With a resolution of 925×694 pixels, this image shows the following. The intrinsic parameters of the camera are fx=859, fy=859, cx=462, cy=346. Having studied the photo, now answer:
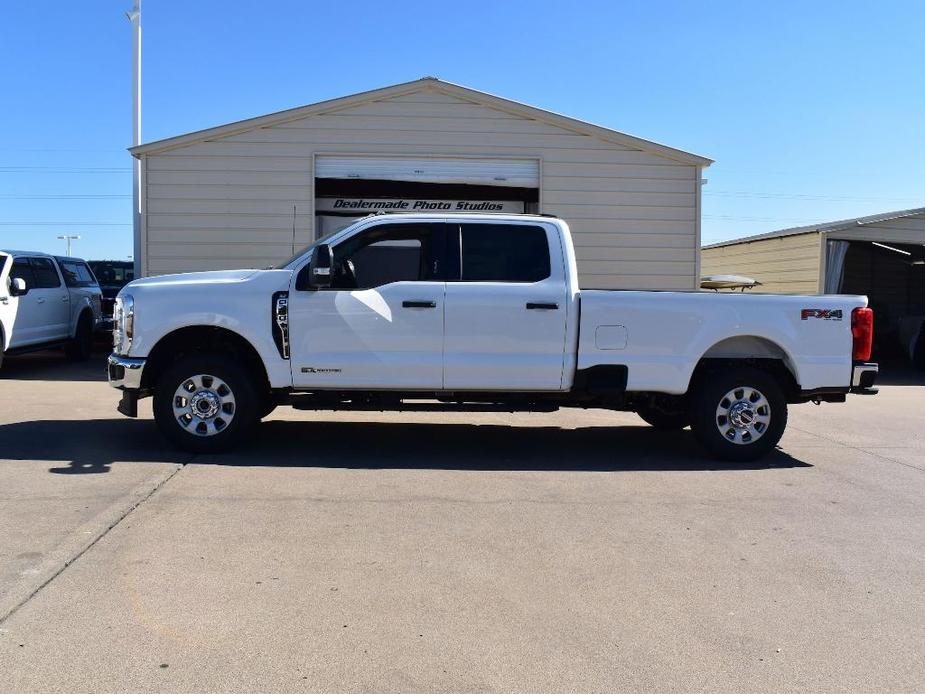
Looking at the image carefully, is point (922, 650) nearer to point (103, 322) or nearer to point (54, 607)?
point (54, 607)

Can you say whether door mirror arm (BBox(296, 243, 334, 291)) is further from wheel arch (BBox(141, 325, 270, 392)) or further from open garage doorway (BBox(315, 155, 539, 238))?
open garage doorway (BBox(315, 155, 539, 238))

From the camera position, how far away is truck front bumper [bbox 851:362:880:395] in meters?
7.62

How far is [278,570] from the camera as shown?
4613 millimetres

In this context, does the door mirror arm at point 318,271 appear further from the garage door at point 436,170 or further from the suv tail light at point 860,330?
the garage door at point 436,170

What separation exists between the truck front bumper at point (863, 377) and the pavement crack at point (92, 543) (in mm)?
5829

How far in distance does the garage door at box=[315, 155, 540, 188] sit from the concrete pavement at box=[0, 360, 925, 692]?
6261 millimetres

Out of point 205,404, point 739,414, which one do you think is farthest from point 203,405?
point 739,414

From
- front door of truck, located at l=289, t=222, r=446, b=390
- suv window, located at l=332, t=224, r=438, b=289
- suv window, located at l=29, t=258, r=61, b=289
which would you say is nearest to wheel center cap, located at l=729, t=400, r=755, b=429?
front door of truck, located at l=289, t=222, r=446, b=390

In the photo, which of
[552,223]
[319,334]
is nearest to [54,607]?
[319,334]

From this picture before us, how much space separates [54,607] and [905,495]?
5967 mm

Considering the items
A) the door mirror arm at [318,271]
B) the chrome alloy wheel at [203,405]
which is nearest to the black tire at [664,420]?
the door mirror arm at [318,271]

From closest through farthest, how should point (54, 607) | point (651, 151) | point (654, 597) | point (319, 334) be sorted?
Answer: point (54, 607)
point (654, 597)
point (319, 334)
point (651, 151)

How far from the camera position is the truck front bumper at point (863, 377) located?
25.0 feet

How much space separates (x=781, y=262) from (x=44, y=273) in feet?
46.9
